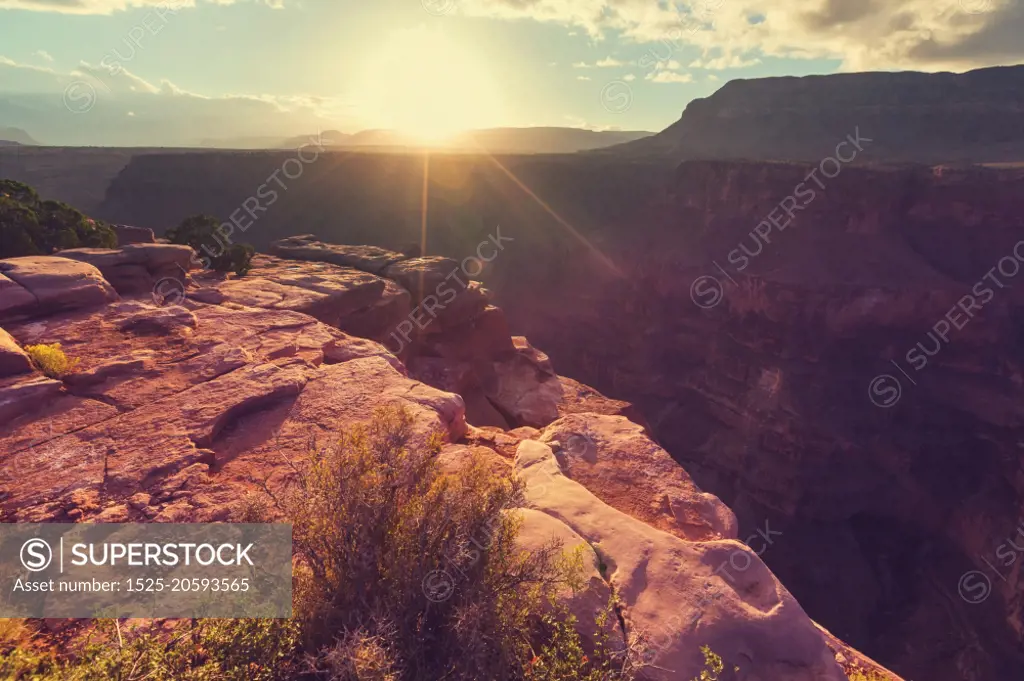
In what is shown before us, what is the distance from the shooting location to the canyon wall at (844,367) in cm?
2194

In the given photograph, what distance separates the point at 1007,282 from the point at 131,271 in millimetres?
38840

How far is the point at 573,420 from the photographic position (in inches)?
372

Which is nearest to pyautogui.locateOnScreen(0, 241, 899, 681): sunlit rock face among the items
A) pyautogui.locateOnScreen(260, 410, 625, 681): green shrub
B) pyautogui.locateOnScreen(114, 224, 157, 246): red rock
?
pyautogui.locateOnScreen(260, 410, 625, 681): green shrub

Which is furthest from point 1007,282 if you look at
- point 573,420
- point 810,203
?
point 573,420

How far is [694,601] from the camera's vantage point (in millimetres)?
5371

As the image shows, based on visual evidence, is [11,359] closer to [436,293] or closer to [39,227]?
[39,227]

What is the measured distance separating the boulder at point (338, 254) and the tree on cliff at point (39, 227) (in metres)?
6.49

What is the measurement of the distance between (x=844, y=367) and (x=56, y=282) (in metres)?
34.1

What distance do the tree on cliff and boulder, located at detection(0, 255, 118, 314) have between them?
160 centimetres

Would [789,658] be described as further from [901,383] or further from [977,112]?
[977,112]

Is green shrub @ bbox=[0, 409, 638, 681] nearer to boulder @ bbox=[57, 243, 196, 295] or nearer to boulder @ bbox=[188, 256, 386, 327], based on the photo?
boulder @ bbox=[188, 256, 386, 327]

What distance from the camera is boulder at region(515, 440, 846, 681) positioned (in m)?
4.94
